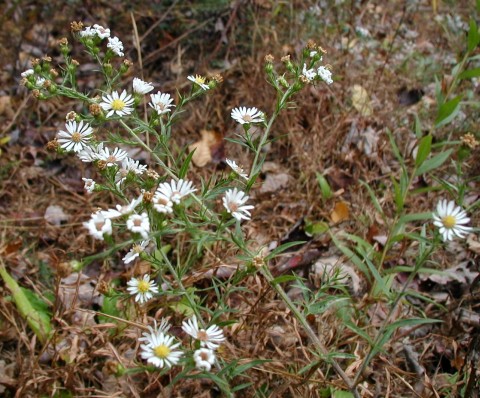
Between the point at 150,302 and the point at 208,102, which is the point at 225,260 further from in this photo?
the point at 208,102

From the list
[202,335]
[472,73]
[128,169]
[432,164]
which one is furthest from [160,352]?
[472,73]

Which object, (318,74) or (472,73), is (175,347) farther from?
(472,73)

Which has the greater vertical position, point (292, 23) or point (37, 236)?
point (292, 23)

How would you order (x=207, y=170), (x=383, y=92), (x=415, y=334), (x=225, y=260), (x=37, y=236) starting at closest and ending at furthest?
(x=415, y=334)
(x=225, y=260)
(x=37, y=236)
(x=207, y=170)
(x=383, y=92)

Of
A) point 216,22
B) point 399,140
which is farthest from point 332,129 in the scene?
point 216,22

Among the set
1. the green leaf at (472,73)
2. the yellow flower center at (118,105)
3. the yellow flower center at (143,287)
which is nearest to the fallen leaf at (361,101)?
the green leaf at (472,73)

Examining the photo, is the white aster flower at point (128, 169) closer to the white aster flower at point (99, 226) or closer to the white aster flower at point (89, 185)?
the white aster flower at point (89, 185)

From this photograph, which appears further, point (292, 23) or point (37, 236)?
point (292, 23)
